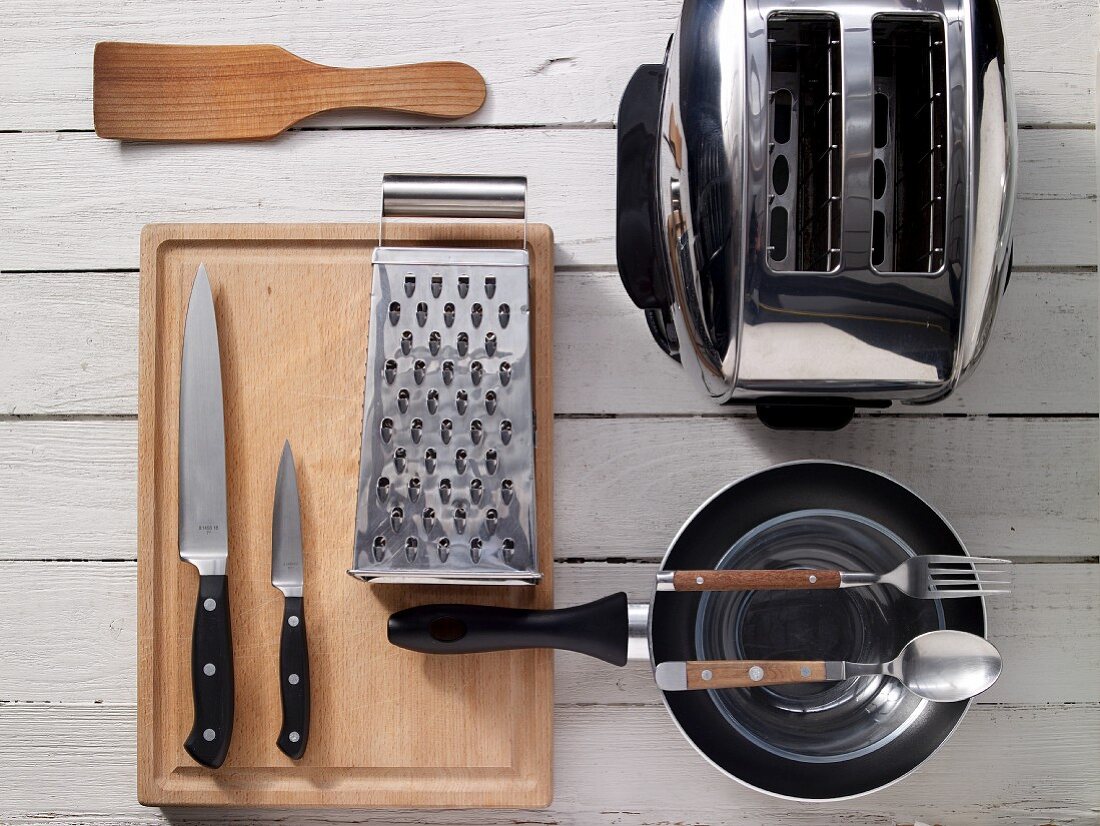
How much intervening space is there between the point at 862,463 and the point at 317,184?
0.50m

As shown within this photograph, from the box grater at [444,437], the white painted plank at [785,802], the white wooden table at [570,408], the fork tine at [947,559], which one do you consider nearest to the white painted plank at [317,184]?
the white wooden table at [570,408]

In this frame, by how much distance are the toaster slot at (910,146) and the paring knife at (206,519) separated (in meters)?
0.49

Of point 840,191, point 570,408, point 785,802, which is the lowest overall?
point 785,802

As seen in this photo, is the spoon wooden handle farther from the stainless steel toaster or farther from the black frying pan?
the stainless steel toaster

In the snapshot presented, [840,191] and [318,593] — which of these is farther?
[318,593]

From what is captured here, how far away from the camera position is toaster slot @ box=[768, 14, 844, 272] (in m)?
0.52

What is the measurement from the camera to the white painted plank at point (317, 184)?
707 millimetres

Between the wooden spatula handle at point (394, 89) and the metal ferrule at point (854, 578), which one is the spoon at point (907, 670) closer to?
the metal ferrule at point (854, 578)

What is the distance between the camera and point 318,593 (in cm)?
68

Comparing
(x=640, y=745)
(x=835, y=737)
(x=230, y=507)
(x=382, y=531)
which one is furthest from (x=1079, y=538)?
(x=230, y=507)

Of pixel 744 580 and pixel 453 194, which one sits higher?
pixel 453 194

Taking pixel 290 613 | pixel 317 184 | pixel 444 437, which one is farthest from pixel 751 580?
pixel 317 184

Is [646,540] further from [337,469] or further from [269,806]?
[269,806]

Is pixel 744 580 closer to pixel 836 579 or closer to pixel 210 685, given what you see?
pixel 836 579
